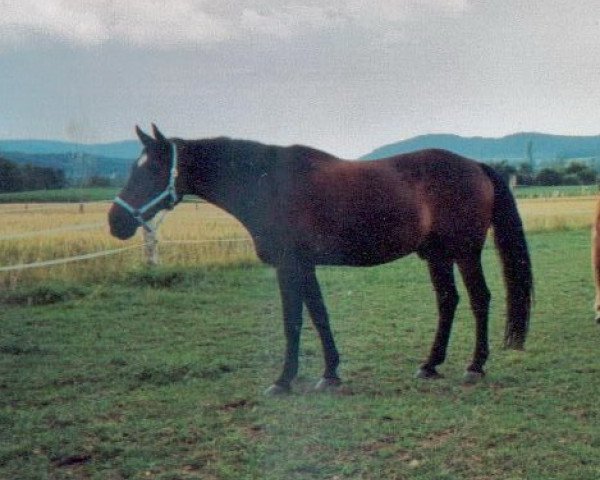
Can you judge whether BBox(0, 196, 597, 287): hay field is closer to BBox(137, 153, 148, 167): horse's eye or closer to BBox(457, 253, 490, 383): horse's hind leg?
BBox(137, 153, 148, 167): horse's eye

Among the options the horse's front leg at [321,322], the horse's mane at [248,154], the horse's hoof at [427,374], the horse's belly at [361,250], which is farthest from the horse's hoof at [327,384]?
the horse's mane at [248,154]

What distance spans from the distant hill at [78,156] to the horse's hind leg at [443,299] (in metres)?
2.13

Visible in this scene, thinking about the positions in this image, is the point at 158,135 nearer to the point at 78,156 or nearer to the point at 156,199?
the point at 156,199

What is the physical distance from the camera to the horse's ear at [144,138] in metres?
4.38

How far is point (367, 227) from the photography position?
15.7ft

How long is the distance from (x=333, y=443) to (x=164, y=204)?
5.68 ft

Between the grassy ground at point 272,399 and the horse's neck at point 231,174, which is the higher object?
the horse's neck at point 231,174

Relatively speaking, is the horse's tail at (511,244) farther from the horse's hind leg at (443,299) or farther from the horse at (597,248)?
the horse at (597,248)

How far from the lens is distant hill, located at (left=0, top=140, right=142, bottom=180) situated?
5.60 metres

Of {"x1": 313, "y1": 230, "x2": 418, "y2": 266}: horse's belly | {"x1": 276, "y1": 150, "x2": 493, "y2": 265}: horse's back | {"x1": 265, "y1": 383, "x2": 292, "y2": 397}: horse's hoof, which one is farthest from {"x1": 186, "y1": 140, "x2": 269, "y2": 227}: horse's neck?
{"x1": 265, "y1": 383, "x2": 292, "y2": 397}: horse's hoof

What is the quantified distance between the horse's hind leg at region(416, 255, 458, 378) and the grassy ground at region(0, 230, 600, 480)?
205 mm

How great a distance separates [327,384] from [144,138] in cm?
185

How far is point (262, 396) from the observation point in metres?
4.63

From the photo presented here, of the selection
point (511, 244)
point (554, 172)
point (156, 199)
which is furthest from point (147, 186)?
point (554, 172)
